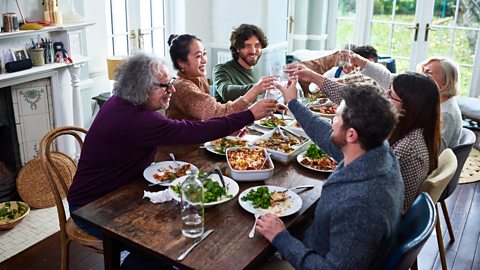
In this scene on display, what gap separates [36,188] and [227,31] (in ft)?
8.79

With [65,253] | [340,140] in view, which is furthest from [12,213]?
[340,140]

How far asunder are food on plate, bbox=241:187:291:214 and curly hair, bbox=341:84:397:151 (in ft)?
1.45

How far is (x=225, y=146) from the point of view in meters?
2.29

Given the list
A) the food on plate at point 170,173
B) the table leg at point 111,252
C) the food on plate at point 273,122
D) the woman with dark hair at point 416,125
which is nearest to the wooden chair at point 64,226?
the table leg at point 111,252

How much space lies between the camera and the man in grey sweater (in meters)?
1.34

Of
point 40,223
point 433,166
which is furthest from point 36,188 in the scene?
point 433,166

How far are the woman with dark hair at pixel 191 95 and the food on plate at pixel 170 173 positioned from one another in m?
0.29

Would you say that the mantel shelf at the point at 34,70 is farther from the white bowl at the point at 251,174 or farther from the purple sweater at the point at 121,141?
the white bowl at the point at 251,174

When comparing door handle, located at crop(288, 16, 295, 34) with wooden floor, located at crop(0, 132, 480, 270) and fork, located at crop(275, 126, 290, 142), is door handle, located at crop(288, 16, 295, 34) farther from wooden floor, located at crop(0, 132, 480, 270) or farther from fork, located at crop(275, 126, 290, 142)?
fork, located at crop(275, 126, 290, 142)

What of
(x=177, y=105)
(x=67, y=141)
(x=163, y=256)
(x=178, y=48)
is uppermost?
(x=178, y=48)

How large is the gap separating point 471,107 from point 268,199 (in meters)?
4.06

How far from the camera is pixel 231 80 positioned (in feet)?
11.1

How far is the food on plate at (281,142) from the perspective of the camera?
2258 millimetres

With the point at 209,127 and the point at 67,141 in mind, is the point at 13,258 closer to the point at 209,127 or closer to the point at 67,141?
the point at 67,141
